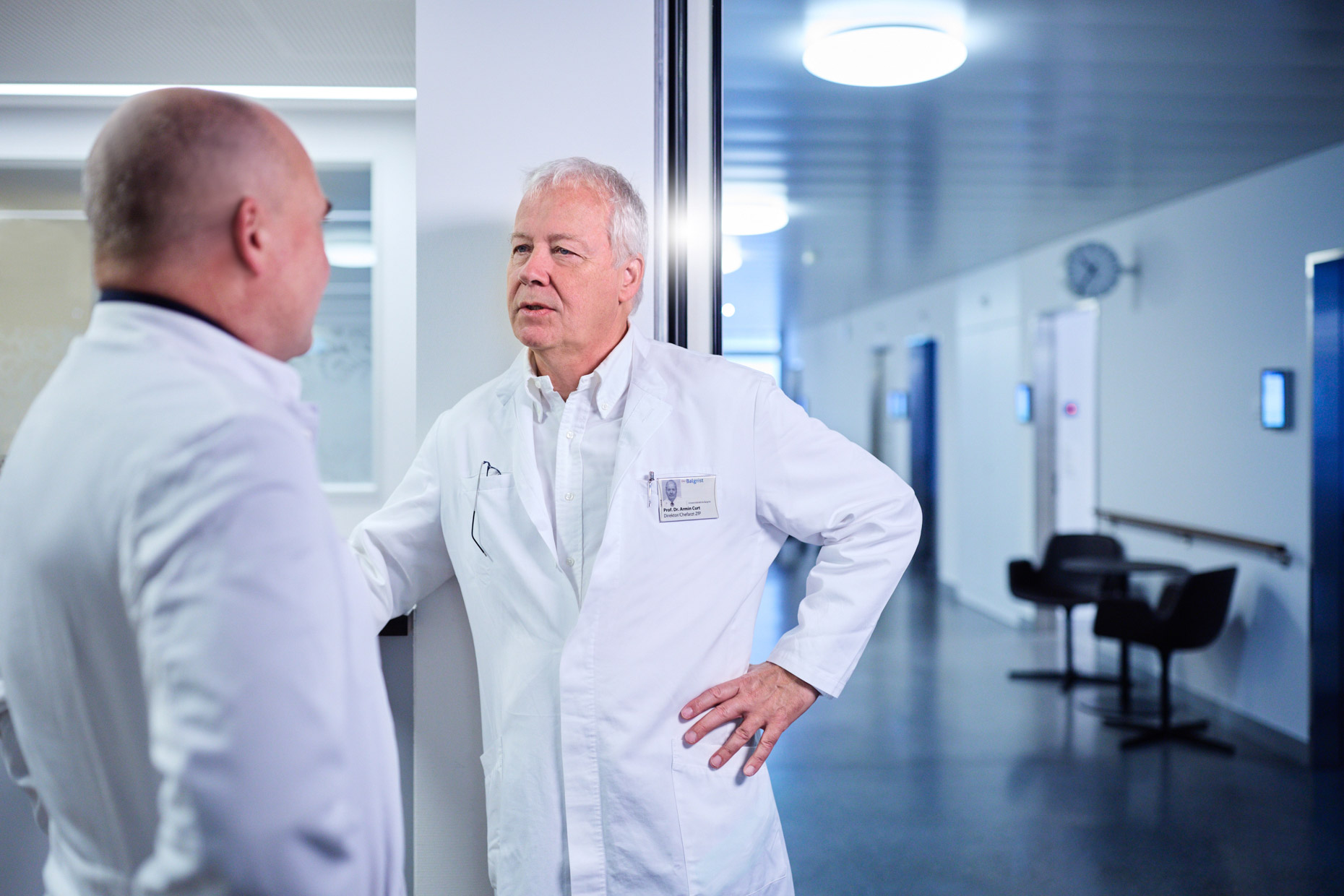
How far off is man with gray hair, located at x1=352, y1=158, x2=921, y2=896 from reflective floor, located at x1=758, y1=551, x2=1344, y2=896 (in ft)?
6.63

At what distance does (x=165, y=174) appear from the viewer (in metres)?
0.79

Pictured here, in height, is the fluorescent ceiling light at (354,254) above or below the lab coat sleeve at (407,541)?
above

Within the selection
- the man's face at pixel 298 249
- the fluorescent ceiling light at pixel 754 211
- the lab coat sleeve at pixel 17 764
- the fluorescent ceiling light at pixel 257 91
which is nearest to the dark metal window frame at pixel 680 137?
the man's face at pixel 298 249

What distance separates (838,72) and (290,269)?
285 cm

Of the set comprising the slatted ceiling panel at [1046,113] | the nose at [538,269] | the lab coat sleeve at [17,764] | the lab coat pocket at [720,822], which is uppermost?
the slatted ceiling panel at [1046,113]

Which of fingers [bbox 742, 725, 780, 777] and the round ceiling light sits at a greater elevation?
the round ceiling light

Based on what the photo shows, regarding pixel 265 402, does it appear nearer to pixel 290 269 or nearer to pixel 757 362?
pixel 290 269

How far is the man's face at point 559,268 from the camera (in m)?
1.54

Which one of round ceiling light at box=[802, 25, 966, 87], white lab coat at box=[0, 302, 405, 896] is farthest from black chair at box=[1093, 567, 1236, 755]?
white lab coat at box=[0, 302, 405, 896]

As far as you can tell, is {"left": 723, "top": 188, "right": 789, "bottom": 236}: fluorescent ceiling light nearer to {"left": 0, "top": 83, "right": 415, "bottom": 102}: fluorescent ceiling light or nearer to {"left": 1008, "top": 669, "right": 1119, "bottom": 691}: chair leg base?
{"left": 0, "top": 83, "right": 415, "bottom": 102}: fluorescent ceiling light

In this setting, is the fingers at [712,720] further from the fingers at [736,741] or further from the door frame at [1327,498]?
the door frame at [1327,498]

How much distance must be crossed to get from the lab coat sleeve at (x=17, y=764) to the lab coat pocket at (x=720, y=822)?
2.86 feet

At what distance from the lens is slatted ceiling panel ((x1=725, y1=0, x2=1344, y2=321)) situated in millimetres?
3111

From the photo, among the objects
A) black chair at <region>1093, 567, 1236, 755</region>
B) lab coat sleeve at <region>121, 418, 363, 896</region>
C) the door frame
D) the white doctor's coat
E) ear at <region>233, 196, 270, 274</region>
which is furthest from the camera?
black chair at <region>1093, 567, 1236, 755</region>
